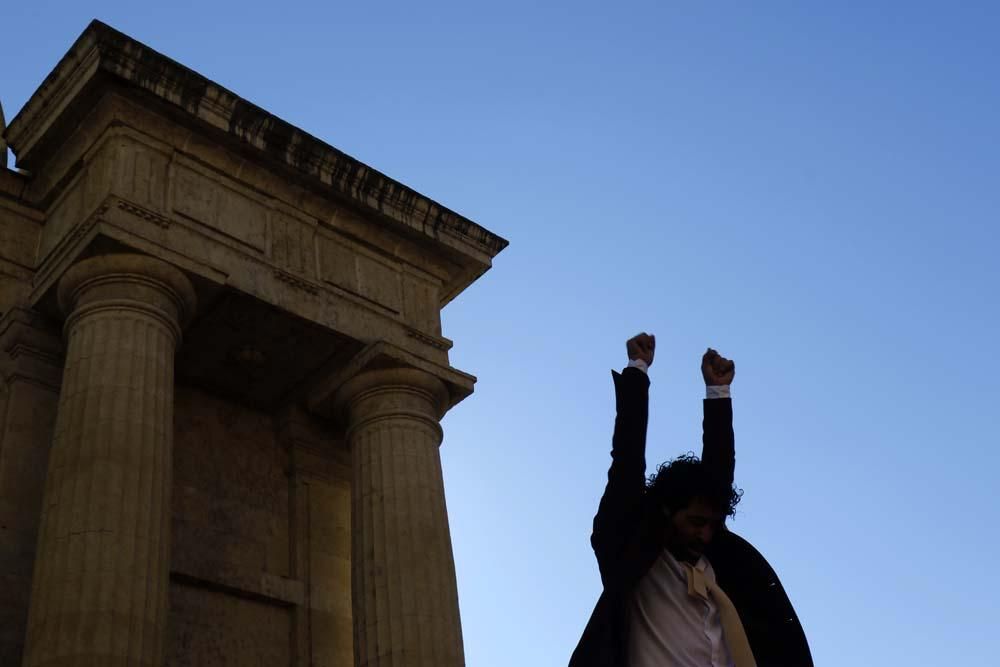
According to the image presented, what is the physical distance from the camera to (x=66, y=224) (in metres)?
18.8

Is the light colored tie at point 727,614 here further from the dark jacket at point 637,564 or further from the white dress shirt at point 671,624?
the dark jacket at point 637,564

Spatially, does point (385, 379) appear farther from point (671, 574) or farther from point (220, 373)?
point (671, 574)

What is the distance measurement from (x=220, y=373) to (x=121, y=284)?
3467mm

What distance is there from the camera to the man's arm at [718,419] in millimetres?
7059

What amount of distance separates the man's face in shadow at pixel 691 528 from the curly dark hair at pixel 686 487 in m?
0.03

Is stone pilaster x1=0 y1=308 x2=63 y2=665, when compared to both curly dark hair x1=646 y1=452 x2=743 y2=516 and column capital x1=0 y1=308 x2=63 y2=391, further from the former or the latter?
curly dark hair x1=646 y1=452 x2=743 y2=516

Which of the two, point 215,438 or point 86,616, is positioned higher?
point 215,438

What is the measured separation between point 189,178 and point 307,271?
7.35 feet

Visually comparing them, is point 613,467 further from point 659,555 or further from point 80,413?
point 80,413

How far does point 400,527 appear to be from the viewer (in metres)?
18.5

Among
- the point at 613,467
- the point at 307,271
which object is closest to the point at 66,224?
the point at 307,271

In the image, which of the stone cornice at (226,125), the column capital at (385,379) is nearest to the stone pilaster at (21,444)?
the stone cornice at (226,125)

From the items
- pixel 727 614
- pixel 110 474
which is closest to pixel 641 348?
pixel 727 614

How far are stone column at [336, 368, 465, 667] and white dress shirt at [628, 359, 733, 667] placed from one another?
11.2 m
